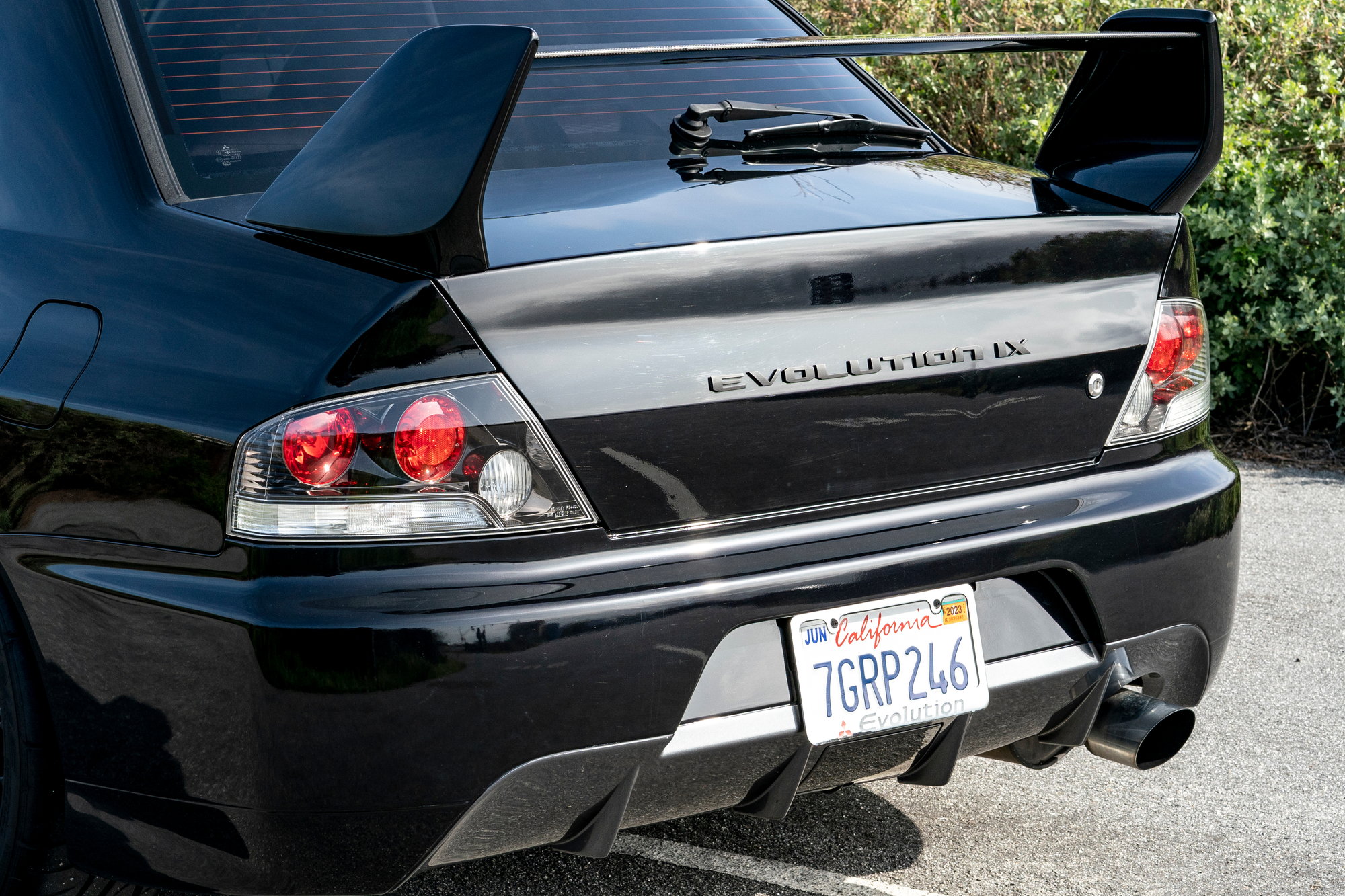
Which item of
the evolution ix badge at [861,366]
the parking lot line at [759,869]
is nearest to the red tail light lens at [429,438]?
the evolution ix badge at [861,366]

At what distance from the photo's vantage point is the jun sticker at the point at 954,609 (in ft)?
6.67

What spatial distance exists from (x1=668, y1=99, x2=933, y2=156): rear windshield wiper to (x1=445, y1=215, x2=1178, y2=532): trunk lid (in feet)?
1.73

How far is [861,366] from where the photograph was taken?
200 centimetres

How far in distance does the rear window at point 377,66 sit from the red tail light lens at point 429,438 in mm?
682

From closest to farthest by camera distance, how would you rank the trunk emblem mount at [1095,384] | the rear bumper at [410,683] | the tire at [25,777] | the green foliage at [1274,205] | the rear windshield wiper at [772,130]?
the rear bumper at [410,683], the tire at [25,777], the trunk emblem mount at [1095,384], the rear windshield wiper at [772,130], the green foliage at [1274,205]

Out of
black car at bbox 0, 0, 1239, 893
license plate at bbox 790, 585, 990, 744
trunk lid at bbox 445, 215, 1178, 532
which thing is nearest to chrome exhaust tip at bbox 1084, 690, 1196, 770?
black car at bbox 0, 0, 1239, 893

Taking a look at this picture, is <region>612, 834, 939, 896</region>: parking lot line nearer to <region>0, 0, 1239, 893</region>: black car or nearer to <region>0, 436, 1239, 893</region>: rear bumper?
<region>0, 0, 1239, 893</region>: black car

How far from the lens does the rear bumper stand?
1.74 metres

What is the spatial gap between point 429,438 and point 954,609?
825 millimetres

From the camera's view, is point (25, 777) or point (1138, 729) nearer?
point (25, 777)

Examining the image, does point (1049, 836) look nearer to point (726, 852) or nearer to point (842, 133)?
point (726, 852)

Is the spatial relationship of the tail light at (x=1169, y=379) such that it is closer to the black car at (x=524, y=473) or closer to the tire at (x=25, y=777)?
the black car at (x=524, y=473)

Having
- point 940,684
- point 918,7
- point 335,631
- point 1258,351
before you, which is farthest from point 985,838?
point 918,7

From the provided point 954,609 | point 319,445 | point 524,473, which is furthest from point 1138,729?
point 319,445
